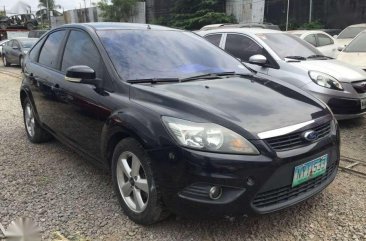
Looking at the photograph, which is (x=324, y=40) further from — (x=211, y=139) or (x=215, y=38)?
(x=211, y=139)

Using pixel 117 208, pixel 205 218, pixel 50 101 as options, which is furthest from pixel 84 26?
pixel 205 218

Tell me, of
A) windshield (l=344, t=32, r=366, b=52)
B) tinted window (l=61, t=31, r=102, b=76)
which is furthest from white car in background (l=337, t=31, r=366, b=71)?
tinted window (l=61, t=31, r=102, b=76)

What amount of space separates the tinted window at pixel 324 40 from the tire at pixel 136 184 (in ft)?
31.9

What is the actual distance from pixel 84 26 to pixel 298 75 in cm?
333

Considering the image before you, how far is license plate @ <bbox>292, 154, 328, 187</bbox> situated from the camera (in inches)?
115

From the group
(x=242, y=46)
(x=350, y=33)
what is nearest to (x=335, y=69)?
(x=242, y=46)

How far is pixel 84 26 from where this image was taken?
13.8 ft

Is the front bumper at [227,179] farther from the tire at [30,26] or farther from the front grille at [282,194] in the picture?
the tire at [30,26]

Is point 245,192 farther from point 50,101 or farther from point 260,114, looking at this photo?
point 50,101

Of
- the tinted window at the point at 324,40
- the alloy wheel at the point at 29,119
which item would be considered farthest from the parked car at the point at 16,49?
the alloy wheel at the point at 29,119

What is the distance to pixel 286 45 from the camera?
697 centimetres

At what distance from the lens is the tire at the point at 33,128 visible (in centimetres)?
539

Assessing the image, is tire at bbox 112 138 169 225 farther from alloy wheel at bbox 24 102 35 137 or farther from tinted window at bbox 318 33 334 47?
tinted window at bbox 318 33 334 47

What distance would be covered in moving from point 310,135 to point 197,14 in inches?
1174
